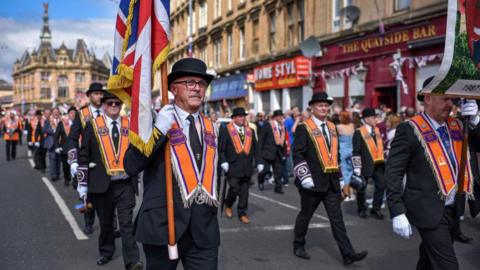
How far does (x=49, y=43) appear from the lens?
160 metres

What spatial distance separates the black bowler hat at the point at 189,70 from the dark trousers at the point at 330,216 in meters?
3.03

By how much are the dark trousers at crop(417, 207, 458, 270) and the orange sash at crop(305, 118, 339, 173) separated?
2328mm

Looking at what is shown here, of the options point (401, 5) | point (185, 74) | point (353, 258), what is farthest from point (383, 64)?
point (185, 74)

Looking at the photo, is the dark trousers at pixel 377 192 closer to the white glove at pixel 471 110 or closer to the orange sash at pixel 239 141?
the orange sash at pixel 239 141

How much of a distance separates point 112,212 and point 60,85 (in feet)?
505

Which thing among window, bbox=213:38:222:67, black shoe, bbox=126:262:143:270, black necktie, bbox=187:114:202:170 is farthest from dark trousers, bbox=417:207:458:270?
window, bbox=213:38:222:67

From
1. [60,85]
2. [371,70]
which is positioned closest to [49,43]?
[60,85]

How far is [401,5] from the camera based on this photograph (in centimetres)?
1767

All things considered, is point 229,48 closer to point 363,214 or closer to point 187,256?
point 363,214

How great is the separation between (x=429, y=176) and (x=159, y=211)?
81.7 inches

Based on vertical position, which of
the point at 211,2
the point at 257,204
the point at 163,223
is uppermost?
the point at 211,2

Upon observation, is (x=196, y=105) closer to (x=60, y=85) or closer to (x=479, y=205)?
(x=479, y=205)

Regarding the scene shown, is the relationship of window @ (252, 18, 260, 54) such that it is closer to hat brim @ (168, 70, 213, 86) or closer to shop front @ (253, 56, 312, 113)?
shop front @ (253, 56, 312, 113)

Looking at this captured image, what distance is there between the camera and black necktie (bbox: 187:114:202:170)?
3.76 metres
